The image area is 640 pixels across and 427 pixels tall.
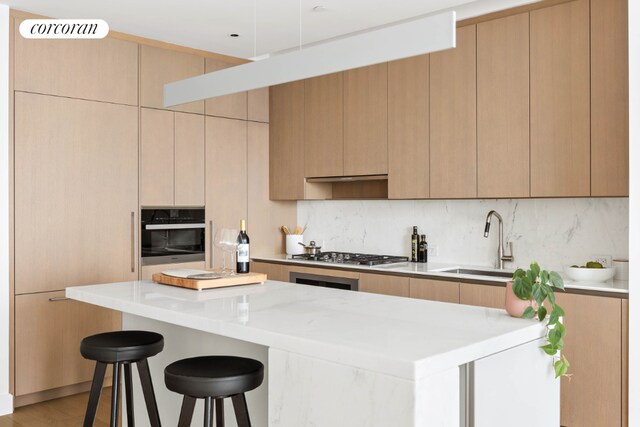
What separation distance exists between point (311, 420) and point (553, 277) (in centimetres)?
96

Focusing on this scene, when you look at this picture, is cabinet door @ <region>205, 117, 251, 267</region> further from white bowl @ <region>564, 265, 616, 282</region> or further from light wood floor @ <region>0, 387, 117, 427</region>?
white bowl @ <region>564, 265, 616, 282</region>

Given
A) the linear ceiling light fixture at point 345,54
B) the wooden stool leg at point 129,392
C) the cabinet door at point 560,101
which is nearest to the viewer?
the linear ceiling light fixture at point 345,54

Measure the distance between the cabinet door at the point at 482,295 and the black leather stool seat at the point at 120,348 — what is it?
6.39ft

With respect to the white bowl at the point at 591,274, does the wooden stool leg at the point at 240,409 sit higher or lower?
lower

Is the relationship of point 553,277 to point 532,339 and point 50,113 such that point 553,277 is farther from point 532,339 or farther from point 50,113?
point 50,113

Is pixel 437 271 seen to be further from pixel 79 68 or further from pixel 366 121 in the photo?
pixel 79 68

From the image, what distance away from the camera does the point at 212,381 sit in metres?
2.09

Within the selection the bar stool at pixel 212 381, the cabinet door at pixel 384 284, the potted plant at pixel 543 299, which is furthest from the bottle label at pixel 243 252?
the potted plant at pixel 543 299

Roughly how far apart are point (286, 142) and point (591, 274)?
2857 millimetres

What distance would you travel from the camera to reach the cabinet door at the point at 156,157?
462cm

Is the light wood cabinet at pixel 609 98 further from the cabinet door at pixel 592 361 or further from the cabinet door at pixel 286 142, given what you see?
the cabinet door at pixel 286 142

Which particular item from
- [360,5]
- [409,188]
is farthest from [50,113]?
[409,188]

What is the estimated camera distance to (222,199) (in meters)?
5.13

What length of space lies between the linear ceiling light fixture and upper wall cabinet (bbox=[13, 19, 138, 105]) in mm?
1440
